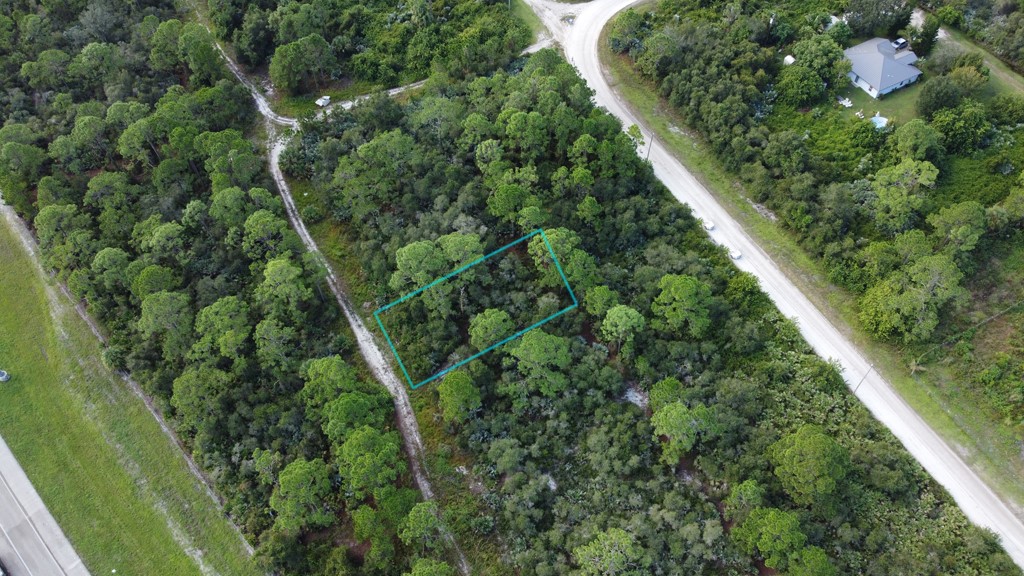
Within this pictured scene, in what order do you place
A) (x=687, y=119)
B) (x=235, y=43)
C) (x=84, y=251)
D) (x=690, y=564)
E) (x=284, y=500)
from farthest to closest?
(x=235, y=43) < (x=687, y=119) < (x=84, y=251) < (x=284, y=500) < (x=690, y=564)

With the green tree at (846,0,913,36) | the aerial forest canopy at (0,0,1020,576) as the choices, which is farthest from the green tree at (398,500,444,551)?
the green tree at (846,0,913,36)

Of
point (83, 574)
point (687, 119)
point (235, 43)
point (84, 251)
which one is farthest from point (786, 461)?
point (235, 43)

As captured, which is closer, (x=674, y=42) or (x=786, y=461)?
(x=786, y=461)

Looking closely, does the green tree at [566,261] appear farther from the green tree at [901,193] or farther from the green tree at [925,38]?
the green tree at [925,38]

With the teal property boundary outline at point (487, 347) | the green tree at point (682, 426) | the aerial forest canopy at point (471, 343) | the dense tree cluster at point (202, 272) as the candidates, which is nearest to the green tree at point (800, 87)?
the aerial forest canopy at point (471, 343)

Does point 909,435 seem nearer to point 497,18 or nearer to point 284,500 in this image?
point 284,500
